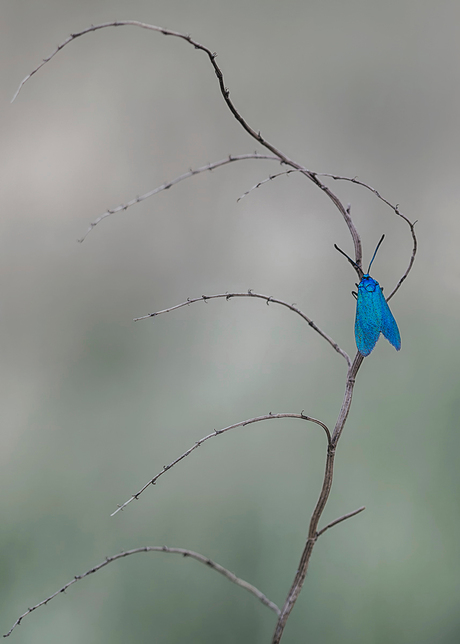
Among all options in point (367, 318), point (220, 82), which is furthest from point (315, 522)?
point (220, 82)

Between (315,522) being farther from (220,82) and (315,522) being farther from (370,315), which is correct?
(220,82)

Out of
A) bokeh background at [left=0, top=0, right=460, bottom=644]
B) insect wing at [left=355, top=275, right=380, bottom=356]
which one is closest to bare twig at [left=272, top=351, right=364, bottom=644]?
insect wing at [left=355, top=275, right=380, bottom=356]

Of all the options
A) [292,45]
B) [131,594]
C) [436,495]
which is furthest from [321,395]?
[292,45]

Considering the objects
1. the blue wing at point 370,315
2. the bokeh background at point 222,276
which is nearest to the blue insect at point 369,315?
the blue wing at point 370,315

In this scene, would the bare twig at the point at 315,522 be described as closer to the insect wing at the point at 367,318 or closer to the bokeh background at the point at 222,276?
the insect wing at the point at 367,318

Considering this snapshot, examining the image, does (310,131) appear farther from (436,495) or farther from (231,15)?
(436,495)
